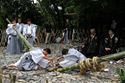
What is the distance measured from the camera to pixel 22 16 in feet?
47.3

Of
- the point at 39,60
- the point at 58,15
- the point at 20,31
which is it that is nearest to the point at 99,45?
the point at 39,60

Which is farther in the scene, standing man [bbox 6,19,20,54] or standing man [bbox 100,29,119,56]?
standing man [bbox 6,19,20,54]

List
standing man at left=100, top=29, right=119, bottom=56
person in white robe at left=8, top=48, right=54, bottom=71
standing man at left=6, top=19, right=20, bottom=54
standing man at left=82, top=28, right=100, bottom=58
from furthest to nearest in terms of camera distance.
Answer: standing man at left=6, top=19, right=20, bottom=54, standing man at left=82, top=28, right=100, bottom=58, standing man at left=100, top=29, right=119, bottom=56, person in white robe at left=8, top=48, right=54, bottom=71

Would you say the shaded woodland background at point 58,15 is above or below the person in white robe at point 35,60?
above

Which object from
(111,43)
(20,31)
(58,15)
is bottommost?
(111,43)

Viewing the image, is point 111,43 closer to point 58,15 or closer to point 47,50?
point 47,50

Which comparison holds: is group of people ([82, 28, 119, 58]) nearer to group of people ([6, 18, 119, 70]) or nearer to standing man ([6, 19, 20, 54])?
group of people ([6, 18, 119, 70])

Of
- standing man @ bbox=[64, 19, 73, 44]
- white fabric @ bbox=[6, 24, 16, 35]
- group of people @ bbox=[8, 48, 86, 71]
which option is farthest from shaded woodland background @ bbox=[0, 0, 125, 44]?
group of people @ bbox=[8, 48, 86, 71]

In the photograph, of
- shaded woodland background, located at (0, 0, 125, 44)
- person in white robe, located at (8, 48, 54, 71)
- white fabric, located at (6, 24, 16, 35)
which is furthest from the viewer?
shaded woodland background, located at (0, 0, 125, 44)

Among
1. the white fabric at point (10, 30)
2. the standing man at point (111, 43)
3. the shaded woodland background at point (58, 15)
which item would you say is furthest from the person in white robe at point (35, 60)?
the shaded woodland background at point (58, 15)

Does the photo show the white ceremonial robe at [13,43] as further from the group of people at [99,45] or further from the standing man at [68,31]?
the standing man at [68,31]

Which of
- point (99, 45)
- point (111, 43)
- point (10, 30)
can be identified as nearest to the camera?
point (111, 43)

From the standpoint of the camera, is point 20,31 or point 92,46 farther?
point 20,31

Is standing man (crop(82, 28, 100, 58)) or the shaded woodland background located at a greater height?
the shaded woodland background
